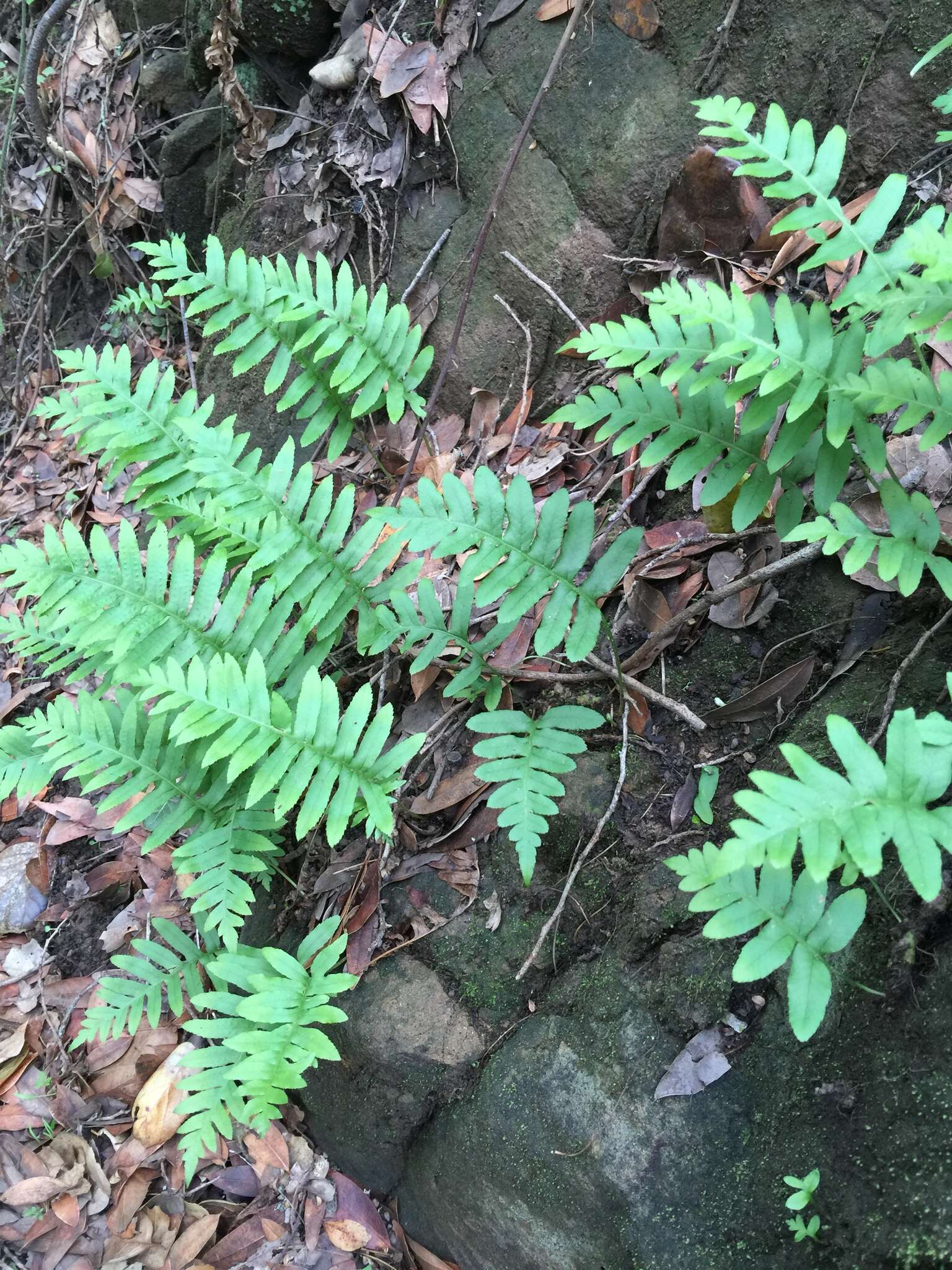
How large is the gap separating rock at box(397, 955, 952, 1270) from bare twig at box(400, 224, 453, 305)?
2.76 m

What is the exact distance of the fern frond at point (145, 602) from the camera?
2.43 m

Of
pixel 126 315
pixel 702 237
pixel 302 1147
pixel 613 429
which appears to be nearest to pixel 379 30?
pixel 702 237

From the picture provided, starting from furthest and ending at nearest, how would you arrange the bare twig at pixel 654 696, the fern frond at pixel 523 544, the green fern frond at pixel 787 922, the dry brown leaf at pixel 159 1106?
the dry brown leaf at pixel 159 1106, the bare twig at pixel 654 696, the fern frond at pixel 523 544, the green fern frond at pixel 787 922

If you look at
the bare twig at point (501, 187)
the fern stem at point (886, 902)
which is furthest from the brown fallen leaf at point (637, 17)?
the fern stem at point (886, 902)

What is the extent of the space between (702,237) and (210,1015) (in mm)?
3085

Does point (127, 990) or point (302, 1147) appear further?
point (302, 1147)

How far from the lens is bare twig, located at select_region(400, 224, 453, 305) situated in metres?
3.59

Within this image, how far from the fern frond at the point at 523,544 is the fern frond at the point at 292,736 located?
1.39 ft

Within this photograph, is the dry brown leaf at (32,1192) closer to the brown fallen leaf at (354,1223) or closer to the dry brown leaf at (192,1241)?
the dry brown leaf at (192,1241)

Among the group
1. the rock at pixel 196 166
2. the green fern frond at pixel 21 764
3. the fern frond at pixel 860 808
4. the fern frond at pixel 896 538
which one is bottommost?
the green fern frond at pixel 21 764

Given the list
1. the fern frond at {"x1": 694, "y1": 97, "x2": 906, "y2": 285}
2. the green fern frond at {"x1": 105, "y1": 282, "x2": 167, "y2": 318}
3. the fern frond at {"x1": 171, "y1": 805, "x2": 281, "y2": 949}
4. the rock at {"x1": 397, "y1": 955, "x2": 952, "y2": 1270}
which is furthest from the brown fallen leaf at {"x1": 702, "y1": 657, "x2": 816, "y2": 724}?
the green fern frond at {"x1": 105, "y1": 282, "x2": 167, "y2": 318}

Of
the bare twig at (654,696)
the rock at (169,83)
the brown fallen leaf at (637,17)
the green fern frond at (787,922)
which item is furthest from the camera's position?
the rock at (169,83)

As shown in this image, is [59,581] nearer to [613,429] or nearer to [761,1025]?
[613,429]

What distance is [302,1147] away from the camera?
2.68 metres
